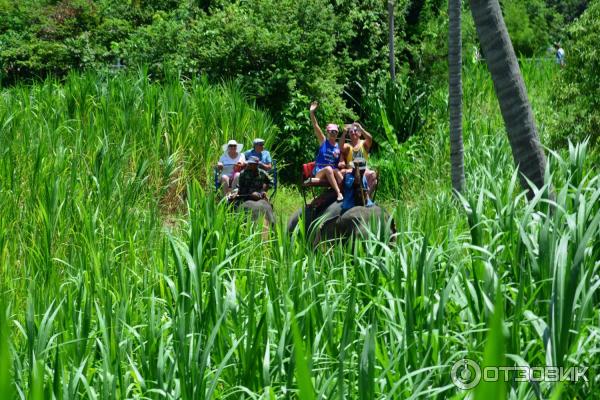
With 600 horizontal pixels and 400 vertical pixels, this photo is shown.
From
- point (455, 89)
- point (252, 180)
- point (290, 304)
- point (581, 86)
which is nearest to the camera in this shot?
point (290, 304)

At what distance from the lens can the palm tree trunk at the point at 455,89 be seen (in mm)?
8703

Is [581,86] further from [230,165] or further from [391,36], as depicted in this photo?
[391,36]

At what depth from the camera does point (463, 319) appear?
4.27 meters

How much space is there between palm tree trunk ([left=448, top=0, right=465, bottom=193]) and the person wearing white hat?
2258 millimetres

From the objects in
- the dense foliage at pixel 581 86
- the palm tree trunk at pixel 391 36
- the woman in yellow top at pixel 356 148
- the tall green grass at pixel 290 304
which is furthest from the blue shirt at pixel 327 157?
the palm tree trunk at pixel 391 36

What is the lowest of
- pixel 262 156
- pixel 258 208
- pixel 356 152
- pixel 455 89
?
Result: pixel 258 208

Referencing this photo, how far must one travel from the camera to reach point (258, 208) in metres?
8.95

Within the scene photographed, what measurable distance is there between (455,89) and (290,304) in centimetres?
527

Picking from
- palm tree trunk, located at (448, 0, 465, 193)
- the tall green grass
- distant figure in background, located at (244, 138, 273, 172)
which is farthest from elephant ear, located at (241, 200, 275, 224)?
palm tree trunk, located at (448, 0, 465, 193)

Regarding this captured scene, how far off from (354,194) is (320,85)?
6297 mm

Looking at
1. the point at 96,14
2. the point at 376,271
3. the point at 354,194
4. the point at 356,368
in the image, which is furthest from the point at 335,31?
the point at 356,368

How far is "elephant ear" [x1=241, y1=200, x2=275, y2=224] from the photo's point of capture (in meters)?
8.90

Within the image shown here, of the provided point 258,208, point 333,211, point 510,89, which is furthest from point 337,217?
point 510,89

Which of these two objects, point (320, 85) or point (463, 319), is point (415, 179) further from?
point (463, 319)
